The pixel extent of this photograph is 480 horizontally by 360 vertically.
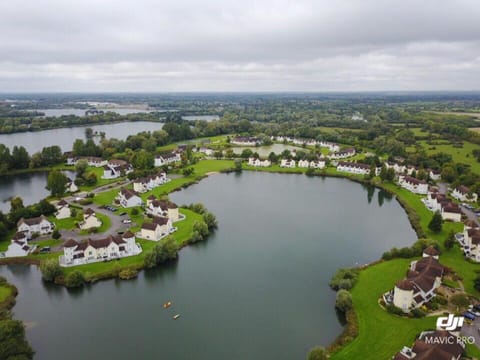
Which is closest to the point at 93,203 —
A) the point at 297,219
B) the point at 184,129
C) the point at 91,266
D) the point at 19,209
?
the point at 19,209

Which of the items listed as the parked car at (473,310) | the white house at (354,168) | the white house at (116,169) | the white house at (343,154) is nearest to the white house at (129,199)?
the white house at (116,169)

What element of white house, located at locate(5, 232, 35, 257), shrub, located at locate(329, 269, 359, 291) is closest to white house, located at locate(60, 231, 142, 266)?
white house, located at locate(5, 232, 35, 257)

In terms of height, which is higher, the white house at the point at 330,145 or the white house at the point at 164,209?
the white house at the point at 330,145

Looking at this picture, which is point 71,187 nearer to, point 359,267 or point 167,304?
point 167,304

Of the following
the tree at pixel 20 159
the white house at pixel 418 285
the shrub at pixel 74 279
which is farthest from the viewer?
the tree at pixel 20 159

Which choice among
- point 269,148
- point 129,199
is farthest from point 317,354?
point 269,148

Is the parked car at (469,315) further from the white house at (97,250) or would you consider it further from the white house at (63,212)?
the white house at (63,212)
